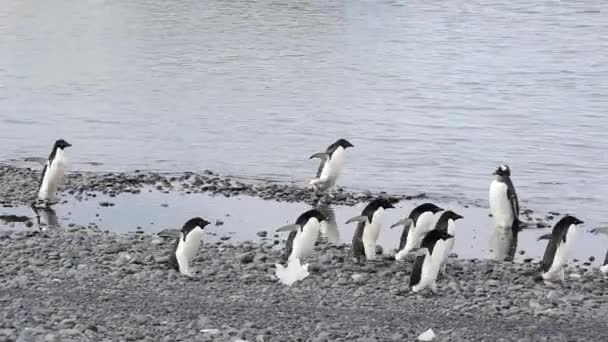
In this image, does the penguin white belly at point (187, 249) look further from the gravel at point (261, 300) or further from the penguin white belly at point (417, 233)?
the penguin white belly at point (417, 233)

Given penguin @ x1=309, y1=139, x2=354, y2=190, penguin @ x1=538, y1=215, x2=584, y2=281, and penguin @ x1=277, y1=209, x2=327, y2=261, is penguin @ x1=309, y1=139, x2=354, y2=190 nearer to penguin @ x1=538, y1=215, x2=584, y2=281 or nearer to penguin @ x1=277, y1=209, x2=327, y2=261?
penguin @ x1=277, y1=209, x2=327, y2=261

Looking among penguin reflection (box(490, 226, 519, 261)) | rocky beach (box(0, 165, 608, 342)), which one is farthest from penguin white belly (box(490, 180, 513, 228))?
rocky beach (box(0, 165, 608, 342))

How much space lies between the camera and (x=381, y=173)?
18719 mm

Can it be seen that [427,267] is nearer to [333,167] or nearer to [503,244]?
[503,244]

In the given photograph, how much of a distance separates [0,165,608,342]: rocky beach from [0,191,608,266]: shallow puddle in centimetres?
70

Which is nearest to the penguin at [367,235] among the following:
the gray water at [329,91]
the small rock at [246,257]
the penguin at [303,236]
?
the penguin at [303,236]

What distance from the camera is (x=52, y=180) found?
1531 cm

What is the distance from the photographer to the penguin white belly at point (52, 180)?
50.0ft

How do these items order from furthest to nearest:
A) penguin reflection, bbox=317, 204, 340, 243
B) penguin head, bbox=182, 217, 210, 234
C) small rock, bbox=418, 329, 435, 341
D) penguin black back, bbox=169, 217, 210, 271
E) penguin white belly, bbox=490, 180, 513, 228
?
1. penguin white belly, bbox=490, 180, 513, 228
2. penguin reflection, bbox=317, 204, 340, 243
3. penguin head, bbox=182, 217, 210, 234
4. penguin black back, bbox=169, 217, 210, 271
5. small rock, bbox=418, 329, 435, 341

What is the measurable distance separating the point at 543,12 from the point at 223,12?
40.4ft

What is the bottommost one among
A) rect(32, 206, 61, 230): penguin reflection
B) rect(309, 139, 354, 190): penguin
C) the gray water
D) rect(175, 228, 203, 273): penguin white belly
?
rect(175, 228, 203, 273): penguin white belly

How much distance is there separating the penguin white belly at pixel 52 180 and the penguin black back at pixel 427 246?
6.00 m

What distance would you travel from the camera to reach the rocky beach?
9.45m

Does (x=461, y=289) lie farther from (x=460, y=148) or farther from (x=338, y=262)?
(x=460, y=148)
